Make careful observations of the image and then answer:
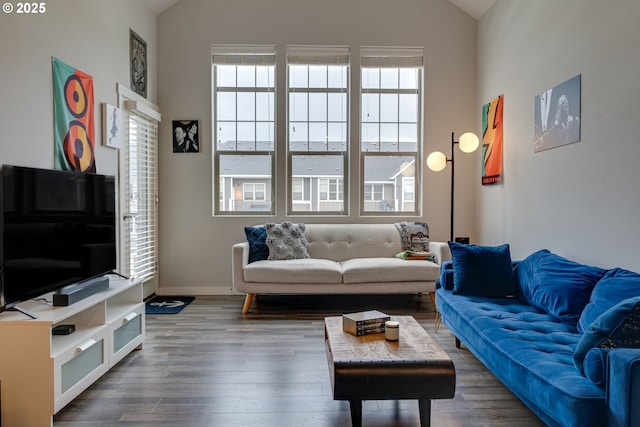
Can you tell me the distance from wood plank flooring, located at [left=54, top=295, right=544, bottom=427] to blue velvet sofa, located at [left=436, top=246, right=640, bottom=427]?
25 centimetres

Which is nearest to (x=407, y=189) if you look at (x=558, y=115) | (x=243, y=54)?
(x=558, y=115)

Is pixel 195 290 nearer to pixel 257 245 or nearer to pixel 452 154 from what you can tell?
pixel 257 245

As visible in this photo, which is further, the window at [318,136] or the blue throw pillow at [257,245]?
the window at [318,136]

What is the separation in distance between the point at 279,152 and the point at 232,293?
5.79 ft

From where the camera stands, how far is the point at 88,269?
261 centimetres

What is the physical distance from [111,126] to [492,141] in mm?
3767

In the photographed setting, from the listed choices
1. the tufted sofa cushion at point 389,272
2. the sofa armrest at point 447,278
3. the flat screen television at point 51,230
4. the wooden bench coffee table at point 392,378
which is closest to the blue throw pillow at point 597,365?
the wooden bench coffee table at point 392,378

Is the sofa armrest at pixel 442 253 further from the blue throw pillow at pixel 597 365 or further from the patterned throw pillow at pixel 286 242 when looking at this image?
the blue throw pillow at pixel 597 365

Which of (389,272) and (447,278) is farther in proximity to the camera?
(389,272)

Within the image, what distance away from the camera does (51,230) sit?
90.4 inches

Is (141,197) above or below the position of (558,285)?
above

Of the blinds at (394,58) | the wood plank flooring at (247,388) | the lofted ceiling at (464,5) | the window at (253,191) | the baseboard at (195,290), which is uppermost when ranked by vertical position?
the lofted ceiling at (464,5)

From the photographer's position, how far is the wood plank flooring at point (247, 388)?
6.46 feet

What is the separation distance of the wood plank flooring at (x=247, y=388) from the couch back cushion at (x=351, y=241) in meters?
1.04
